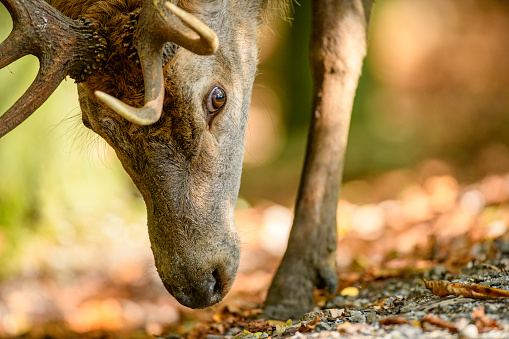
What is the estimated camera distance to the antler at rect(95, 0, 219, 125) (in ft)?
8.93

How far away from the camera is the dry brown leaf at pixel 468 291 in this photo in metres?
2.89

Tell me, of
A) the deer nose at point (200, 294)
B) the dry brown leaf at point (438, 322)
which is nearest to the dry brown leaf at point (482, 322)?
the dry brown leaf at point (438, 322)

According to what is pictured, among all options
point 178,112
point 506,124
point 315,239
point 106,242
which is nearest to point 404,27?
point 506,124

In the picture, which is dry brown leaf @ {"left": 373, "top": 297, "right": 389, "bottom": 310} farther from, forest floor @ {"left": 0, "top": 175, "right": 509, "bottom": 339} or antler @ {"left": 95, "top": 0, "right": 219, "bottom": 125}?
antler @ {"left": 95, "top": 0, "right": 219, "bottom": 125}

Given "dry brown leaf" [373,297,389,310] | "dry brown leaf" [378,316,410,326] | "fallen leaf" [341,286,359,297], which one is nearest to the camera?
"dry brown leaf" [378,316,410,326]

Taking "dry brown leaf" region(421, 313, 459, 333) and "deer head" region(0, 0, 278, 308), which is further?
"deer head" region(0, 0, 278, 308)

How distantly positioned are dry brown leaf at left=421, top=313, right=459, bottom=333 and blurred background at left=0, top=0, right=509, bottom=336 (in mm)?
2089

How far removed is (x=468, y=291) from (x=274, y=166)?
762cm

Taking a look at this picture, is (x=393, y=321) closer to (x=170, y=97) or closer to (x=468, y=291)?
(x=468, y=291)

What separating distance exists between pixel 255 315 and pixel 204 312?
36.1 inches

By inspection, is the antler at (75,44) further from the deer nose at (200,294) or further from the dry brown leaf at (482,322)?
the dry brown leaf at (482,322)

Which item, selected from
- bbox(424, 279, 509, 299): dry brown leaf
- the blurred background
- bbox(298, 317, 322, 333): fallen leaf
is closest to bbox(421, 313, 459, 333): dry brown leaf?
bbox(424, 279, 509, 299): dry brown leaf

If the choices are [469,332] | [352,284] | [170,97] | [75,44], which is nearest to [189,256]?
[170,97]

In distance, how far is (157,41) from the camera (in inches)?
119
